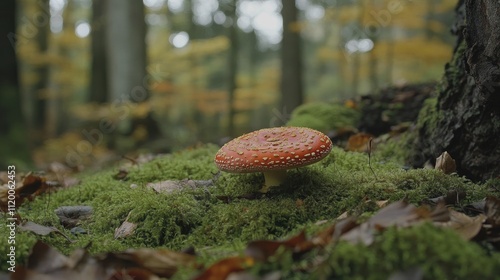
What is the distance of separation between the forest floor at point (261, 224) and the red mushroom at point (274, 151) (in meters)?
0.25

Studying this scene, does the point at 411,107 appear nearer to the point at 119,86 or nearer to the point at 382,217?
the point at 382,217

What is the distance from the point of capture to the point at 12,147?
7.22 metres

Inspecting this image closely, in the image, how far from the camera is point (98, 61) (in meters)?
14.5

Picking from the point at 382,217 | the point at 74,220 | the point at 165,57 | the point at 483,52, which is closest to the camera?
the point at 382,217

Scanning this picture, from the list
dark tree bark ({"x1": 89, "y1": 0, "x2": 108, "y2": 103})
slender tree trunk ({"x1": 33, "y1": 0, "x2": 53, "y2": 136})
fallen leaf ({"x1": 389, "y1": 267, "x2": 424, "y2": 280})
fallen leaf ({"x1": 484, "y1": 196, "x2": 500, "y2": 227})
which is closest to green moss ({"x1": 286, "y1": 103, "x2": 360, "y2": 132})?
fallen leaf ({"x1": 484, "y1": 196, "x2": 500, "y2": 227})

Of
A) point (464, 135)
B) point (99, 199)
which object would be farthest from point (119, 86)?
point (464, 135)

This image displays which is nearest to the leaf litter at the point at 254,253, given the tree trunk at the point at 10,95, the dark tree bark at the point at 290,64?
the tree trunk at the point at 10,95

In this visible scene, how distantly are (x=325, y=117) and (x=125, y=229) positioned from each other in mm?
3125

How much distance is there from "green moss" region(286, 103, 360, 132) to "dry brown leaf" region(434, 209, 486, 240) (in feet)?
10.4

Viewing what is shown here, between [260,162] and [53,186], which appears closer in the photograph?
[260,162]

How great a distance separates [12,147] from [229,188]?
18.1 ft

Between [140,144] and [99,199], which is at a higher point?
[99,199]

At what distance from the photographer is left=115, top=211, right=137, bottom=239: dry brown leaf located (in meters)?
2.61

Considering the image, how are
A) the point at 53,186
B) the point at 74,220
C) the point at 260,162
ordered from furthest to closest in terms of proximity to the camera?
the point at 53,186
the point at 74,220
the point at 260,162
